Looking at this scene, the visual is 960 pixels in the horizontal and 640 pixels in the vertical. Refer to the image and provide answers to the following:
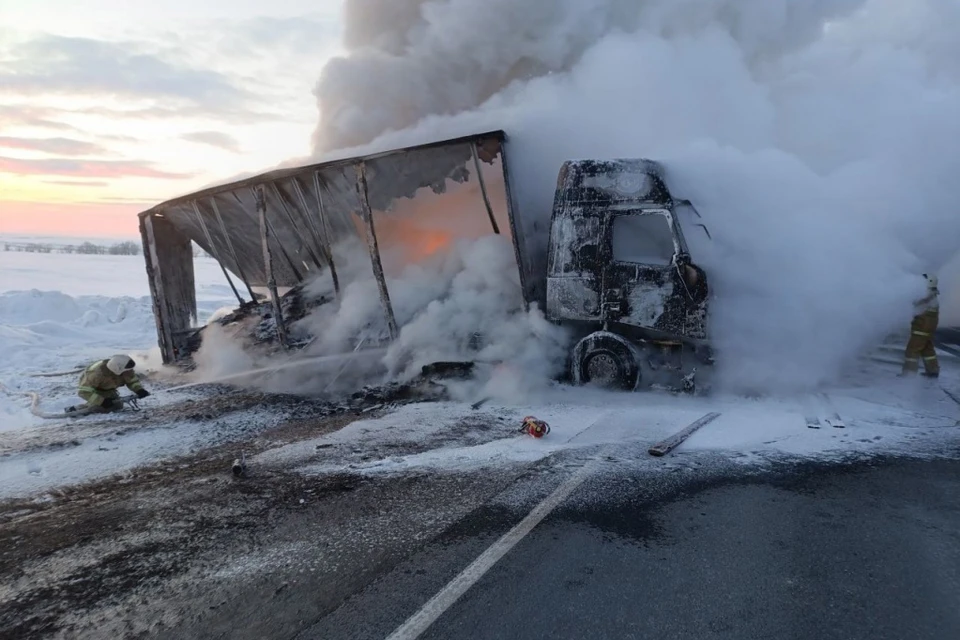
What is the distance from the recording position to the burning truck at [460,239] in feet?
20.4

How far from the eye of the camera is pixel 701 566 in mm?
2959

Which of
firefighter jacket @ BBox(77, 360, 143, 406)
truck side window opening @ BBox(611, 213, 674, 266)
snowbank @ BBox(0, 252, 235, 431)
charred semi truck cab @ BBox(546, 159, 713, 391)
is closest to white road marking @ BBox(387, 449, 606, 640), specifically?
charred semi truck cab @ BBox(546, 159, 713, 391)

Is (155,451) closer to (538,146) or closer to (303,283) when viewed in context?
(303,283)

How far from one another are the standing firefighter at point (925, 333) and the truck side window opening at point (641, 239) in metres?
3.57

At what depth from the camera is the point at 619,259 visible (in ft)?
20.8

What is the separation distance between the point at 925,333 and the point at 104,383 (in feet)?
31.7

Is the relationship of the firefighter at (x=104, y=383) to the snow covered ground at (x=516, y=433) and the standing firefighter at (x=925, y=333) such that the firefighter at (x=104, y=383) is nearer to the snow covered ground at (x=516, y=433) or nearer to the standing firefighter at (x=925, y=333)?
the snow covered ground at (x=516, y=433)

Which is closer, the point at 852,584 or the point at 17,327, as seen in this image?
the point at 852,584

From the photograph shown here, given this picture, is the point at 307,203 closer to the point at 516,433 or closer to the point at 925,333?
the point at 516,433

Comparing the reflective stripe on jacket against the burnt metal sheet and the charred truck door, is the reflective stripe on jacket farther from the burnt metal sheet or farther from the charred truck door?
the charred truck door

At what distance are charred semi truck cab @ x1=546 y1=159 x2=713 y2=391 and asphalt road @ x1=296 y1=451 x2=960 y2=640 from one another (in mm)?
2222

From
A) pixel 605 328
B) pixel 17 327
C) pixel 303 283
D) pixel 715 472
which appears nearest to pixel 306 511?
pixel 715 472

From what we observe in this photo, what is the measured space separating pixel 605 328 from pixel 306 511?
153 inches

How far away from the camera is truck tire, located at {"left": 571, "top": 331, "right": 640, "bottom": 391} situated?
623 cm
